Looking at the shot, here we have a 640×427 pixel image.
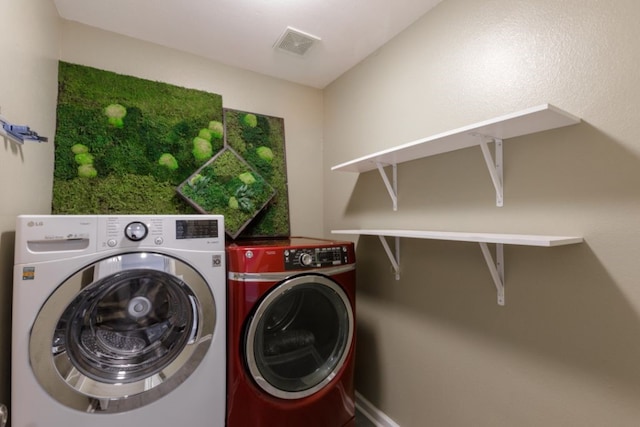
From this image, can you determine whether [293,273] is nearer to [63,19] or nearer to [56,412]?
[56,412]

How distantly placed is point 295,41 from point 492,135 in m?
1.34

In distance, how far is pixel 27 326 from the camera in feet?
3.34

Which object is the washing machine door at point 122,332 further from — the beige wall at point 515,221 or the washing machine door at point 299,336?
the beige wall at point 515,221

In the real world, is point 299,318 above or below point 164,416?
above

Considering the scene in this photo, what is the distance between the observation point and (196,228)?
4.39ft

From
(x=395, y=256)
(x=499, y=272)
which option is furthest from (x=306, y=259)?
(x=499, y=272)

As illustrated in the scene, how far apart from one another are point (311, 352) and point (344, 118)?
Result: 5.39ft

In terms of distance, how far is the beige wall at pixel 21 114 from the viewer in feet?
3.39

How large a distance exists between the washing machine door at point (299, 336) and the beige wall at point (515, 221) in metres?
0.40

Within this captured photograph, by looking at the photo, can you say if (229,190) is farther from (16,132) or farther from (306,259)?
(16,132)

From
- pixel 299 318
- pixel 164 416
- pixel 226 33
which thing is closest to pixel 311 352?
pixel 299 318

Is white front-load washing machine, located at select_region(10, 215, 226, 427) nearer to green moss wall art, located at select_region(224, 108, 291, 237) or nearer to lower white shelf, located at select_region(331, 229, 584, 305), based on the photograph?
green moss wall art, located at select_region(224, 108, 291, 237)

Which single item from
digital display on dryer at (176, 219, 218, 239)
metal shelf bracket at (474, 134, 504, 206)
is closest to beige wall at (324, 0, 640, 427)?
metal shelf bracket at (474, 134, 504, 206)

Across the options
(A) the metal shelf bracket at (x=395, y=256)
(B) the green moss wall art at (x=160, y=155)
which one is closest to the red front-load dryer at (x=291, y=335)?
(A) the metal shelf bracket at (x=395, y=256)
